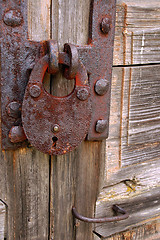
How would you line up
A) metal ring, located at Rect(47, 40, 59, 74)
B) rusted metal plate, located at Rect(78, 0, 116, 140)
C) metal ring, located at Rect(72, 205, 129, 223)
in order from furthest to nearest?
metal ring, located at Rect(72, 205, 129, 223) < rusted metal plate, located at Rect(78, 0, 116, 140) < metal ring, located at Rect(47, 40, 59, 74)

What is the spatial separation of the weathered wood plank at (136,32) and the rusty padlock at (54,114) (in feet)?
0.63

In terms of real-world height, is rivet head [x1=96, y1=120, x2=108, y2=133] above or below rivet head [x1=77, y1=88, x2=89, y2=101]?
below

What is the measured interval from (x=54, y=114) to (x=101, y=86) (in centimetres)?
17

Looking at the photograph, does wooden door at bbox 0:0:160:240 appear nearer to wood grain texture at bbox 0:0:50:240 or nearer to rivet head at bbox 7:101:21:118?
wood grain texture at bbox 0:0:50:240

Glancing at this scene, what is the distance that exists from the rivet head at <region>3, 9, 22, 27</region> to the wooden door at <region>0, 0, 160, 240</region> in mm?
40

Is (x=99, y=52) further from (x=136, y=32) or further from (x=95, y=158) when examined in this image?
(x=95, y=158)

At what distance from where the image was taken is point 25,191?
76 centimetres

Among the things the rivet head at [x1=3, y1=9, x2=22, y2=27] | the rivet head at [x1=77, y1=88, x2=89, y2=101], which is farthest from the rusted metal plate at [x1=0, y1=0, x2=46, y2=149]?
the rivet head at [x1=77, y1=88, x2=89, y2=101]

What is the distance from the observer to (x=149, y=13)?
776 millimetres

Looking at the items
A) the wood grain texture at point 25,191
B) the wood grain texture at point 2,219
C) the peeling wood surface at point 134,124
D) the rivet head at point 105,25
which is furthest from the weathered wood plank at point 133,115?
the wood grain texture at point 2,219

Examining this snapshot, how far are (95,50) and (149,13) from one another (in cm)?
22

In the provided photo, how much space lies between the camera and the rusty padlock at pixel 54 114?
0.62 meters

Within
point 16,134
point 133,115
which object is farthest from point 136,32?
point 16,134

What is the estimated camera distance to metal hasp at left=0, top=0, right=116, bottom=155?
2.02 feet
